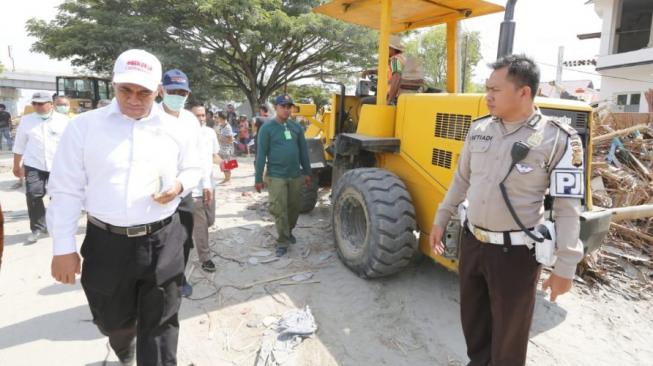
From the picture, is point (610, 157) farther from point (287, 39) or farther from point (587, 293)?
point (287, 39)

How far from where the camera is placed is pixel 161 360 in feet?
7.52

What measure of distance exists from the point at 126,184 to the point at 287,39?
19.0 meters

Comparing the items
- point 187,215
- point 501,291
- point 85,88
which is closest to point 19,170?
point 187,215

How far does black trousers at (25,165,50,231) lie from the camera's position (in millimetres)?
5145

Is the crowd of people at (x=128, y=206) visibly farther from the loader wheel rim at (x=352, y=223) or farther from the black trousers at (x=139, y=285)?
the loader wheel rim at (x=352, y=223)

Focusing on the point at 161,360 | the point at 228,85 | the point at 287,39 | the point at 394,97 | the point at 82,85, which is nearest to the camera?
the point at 161,360

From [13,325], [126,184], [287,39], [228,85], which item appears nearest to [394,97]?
Answer: [126,184]

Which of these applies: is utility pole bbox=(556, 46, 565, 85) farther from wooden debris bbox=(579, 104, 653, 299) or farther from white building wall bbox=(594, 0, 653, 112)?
wooden debris bbox=(579, 104, 653, 299)

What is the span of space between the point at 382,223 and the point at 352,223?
83cm

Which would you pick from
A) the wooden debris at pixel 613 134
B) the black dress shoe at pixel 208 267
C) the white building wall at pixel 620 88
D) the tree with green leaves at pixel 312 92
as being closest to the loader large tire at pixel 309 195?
the black dress shoe at pixel 208 267

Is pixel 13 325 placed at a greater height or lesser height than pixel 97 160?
lesser

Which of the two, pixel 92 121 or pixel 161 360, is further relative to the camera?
pixel 161 360

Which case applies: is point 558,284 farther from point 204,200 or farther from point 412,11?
point 412,11

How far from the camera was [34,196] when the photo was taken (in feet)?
16.9
